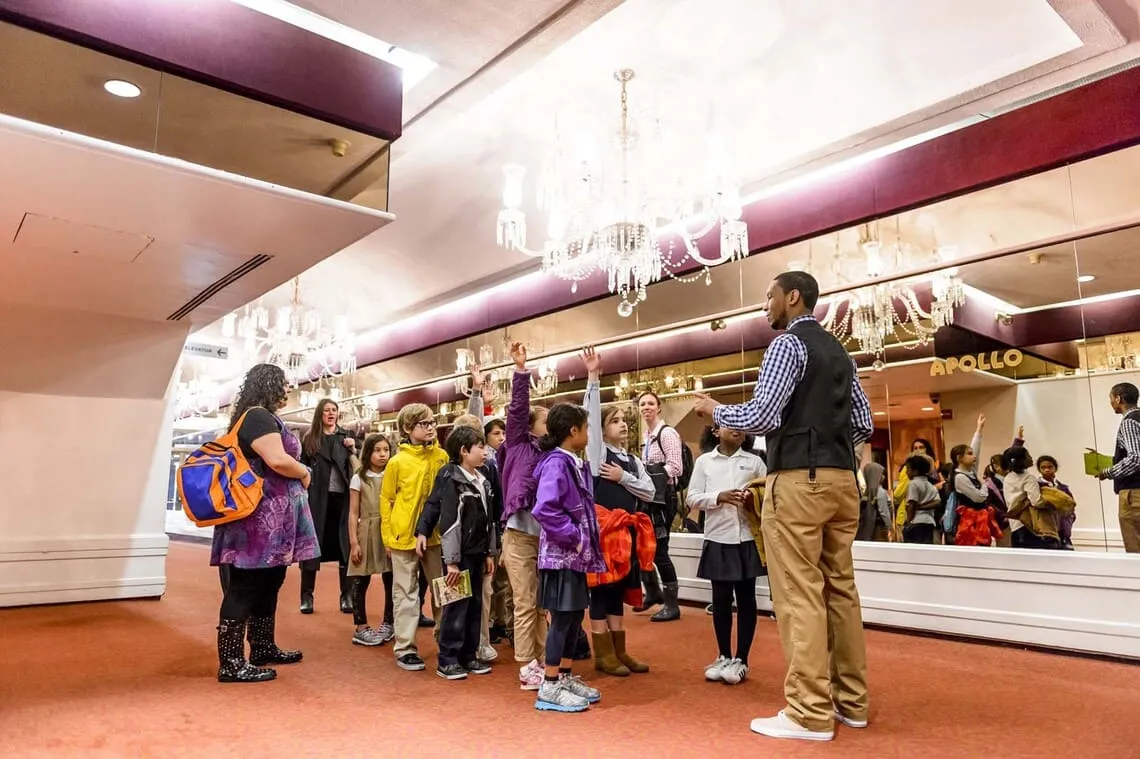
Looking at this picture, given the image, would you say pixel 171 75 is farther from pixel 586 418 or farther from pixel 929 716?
pixel 929 716

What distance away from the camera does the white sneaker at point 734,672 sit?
136 inches

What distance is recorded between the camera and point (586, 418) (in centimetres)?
340

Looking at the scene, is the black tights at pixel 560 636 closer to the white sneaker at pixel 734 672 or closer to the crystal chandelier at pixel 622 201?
the white sneaker at pixel 734 672

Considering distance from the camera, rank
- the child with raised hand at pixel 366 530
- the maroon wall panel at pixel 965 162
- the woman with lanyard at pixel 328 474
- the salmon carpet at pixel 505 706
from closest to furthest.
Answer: the salmon carpet at pixel 505 706, the maroon wall panel at pixel 965 162, the child with raised hand at pixel 366 530, the woman with lanyard at pixel 328 474

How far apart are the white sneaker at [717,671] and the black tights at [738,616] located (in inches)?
1.2

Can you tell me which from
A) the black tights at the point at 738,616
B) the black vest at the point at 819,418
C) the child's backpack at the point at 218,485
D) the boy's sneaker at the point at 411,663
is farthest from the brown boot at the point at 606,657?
the child's backpack at the point at 218,485

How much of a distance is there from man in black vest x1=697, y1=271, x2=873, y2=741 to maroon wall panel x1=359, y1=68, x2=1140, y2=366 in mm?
2753

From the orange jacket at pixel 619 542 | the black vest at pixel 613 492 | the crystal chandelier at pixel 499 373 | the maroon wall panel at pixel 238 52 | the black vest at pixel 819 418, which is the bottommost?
the orange jacket at pixel 619 542

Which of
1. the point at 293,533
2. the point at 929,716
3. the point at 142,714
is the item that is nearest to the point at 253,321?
the point at 293,533

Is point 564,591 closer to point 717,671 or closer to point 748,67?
point 717,671

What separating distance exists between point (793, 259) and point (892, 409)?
1.42 m

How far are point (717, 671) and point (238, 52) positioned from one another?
387 cm

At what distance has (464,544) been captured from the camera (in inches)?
140

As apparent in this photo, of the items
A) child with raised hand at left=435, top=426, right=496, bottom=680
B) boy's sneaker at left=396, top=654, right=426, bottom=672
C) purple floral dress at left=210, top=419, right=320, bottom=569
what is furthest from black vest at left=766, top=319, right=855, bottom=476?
purple floral dress at left=210, top=419, right=320, bottom=569
